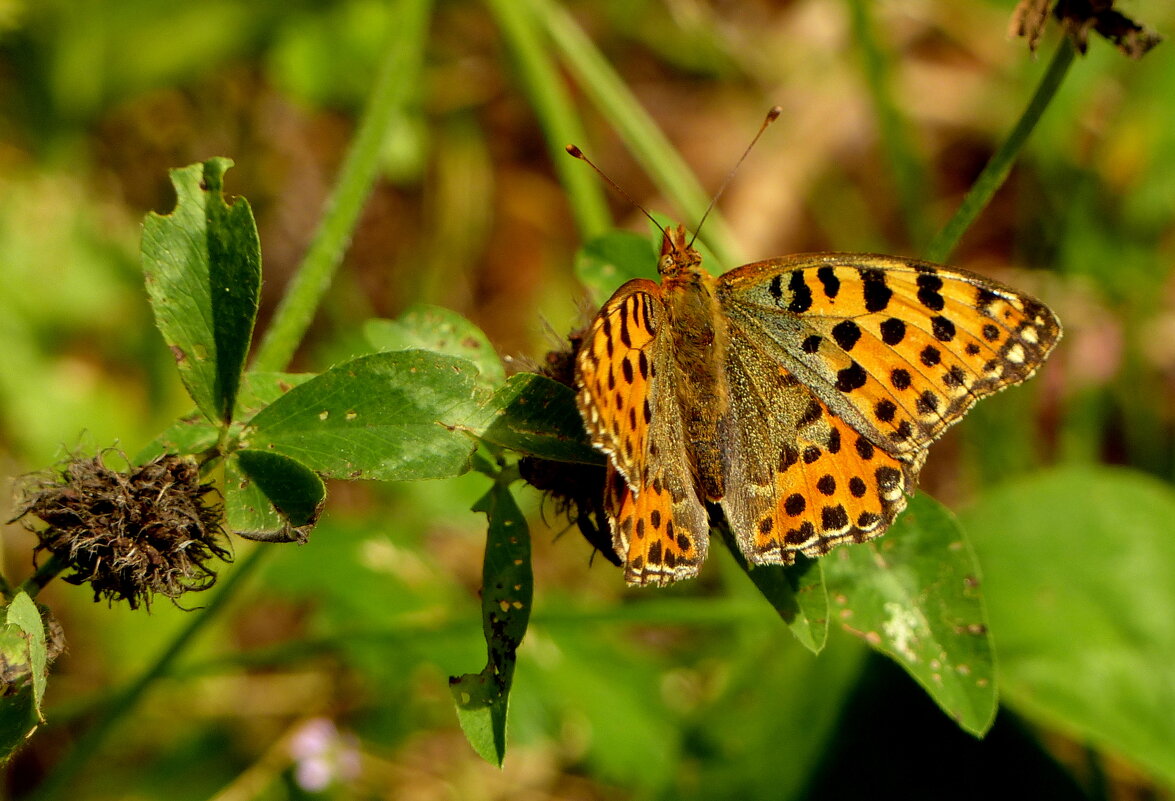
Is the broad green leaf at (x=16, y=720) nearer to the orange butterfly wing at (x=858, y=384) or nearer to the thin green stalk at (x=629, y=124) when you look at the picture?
the orange butterfly wing at (x=858, y=384)

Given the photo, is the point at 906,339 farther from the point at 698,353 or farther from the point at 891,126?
the point at 891,126

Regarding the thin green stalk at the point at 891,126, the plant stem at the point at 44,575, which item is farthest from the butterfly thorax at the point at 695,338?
the thin green stalk at the point at 891,126

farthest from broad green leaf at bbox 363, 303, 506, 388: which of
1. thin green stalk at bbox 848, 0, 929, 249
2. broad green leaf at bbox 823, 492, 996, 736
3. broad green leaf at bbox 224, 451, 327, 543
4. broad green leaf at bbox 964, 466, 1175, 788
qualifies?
thin green stalk at bbox 848, 0, 929, 249

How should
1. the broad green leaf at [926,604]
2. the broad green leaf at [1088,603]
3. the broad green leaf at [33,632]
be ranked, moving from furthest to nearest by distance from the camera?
1. the broad green leaf at [1088,603]
2. the broad green leaf at [926,604]
3. the broad green leaf at [33,632]

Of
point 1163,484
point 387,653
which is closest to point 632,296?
point 387,653

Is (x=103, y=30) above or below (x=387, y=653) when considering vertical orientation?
above

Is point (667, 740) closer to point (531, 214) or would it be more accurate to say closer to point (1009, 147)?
point (1009, 147)
